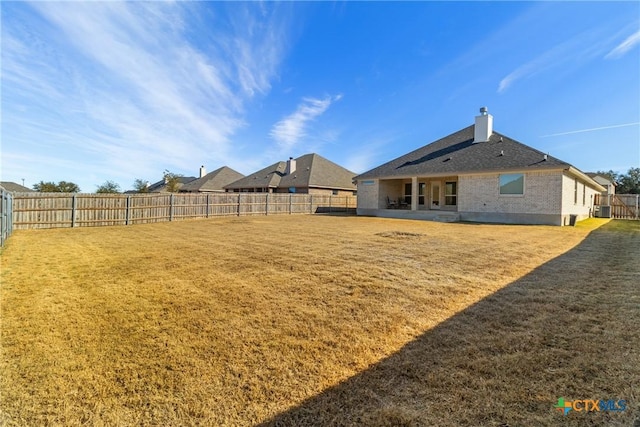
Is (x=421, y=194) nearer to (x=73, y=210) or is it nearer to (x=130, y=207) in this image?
(x=130, y=207)

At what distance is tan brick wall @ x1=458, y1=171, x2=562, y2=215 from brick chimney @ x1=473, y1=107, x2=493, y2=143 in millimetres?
3906

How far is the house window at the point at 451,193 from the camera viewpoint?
20.6 meters

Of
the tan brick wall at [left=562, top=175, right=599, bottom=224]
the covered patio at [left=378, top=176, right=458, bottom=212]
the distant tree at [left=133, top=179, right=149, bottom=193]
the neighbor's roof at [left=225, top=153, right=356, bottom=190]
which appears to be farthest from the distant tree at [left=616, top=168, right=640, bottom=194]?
the distant tree at [left=133, top=179, right=149, bottom=193]

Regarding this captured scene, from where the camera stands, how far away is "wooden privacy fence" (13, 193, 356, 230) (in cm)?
1356

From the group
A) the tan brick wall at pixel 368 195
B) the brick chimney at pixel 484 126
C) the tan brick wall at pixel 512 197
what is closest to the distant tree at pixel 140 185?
the tan brick wall at pixel 368 195

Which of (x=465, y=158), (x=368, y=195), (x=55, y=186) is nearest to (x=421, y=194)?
(x=368, y=195)

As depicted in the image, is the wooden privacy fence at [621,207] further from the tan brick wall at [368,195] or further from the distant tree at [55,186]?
the distant tree at [55,186]

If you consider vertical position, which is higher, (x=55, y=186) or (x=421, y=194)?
(x=55, y=186)

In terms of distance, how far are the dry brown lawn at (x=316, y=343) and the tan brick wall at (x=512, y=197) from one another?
34.7ft

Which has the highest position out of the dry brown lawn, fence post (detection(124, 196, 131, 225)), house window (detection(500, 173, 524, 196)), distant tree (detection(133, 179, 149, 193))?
distant tree (detection(133, 179, 149, 193))

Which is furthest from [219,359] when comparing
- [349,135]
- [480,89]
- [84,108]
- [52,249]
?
[349,135]

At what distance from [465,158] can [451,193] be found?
2820 mm

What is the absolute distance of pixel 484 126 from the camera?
19.9 m

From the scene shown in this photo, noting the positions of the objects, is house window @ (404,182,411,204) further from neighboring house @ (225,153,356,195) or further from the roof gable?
the roof gable
